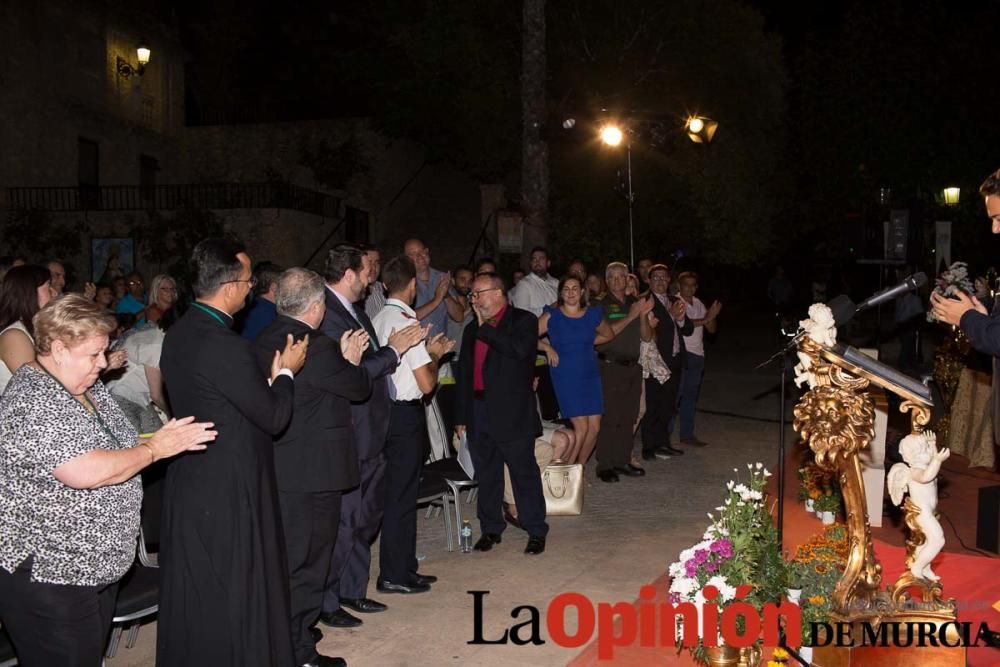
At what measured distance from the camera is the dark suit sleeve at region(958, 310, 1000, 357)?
447 cm

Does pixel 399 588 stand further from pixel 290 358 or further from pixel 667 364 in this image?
pixel 667 364

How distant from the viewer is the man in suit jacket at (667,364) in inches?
387

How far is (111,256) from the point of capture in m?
21.6

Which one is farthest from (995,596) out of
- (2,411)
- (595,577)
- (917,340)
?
(917,340)

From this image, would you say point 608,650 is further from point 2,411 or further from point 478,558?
point 2,411

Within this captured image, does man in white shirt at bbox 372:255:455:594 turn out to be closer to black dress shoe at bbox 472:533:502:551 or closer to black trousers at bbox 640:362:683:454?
black dress shoe at bbox 472:533:502:551

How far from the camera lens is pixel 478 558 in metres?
6.76

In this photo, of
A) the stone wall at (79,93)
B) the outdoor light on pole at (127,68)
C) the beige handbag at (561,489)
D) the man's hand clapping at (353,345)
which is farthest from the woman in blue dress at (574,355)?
the outdoor light on pole at (127,68)

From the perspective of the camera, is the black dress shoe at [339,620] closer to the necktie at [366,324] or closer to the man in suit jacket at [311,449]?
the man in suit jacket at [311,449]

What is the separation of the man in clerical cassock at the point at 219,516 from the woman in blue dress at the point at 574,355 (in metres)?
4.56

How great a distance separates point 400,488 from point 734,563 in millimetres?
2247

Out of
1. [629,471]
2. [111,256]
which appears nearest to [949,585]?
[629,471]

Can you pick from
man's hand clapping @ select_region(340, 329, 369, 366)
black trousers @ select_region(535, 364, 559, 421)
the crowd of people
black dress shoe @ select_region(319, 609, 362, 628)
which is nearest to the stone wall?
black trousers @ select_region(535, 364, 559, 421)

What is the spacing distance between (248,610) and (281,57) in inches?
1436
